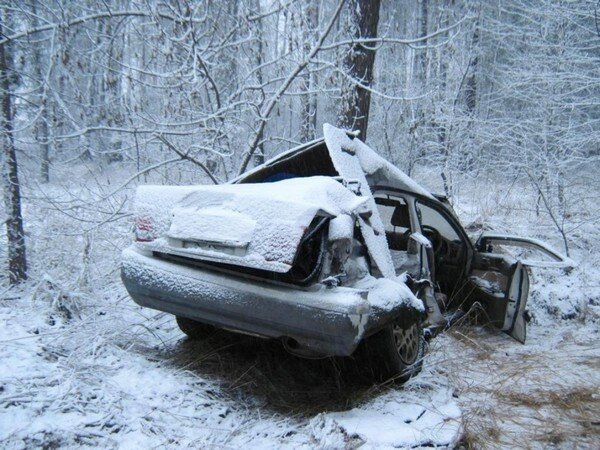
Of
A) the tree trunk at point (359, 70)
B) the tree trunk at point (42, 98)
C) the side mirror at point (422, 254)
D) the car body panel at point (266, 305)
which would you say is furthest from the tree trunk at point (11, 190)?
the side mirror at point (422, 254)

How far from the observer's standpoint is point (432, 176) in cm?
1234

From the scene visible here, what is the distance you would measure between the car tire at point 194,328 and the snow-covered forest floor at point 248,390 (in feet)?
0.31

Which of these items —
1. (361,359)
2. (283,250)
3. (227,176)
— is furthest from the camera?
(227,176)

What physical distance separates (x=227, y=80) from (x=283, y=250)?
5219 mm

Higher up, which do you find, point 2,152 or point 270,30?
point 270,30

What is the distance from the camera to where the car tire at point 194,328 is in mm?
3732

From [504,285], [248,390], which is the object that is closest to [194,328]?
[248,390]

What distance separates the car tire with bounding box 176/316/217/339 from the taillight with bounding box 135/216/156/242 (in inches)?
34.5

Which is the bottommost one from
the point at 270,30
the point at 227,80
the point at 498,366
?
the point at 498,366

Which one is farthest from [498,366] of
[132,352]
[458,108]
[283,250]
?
[458,108]

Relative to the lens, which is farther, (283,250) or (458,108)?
(458,108)

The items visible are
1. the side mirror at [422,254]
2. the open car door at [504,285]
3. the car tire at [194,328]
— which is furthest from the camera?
the open car door at [504,285]

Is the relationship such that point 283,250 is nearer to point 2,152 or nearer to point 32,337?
point 32,337

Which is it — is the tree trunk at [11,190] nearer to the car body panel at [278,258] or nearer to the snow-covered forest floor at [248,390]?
the snow-covered forest floor at [248,390]
